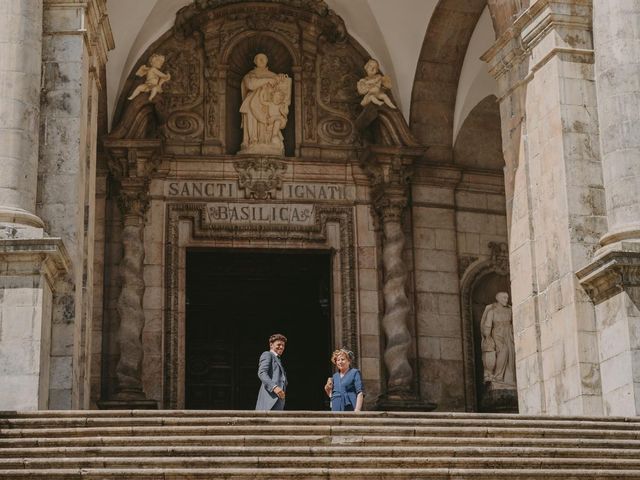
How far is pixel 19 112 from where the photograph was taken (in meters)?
17.7

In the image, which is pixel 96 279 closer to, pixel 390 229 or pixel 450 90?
pixel 390 229

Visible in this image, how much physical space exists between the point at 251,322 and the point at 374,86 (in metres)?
4.37

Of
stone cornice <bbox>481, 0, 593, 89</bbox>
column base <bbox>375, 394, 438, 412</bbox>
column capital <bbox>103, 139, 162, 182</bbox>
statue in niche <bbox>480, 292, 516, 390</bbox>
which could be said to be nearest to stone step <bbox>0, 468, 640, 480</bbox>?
stone cornice <bbox>481, 0, 593, 89</bbox>

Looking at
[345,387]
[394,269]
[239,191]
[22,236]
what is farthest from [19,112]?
[394,269]

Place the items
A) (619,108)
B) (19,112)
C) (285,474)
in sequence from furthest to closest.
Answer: (619,108) → (19,112) → (285,474)

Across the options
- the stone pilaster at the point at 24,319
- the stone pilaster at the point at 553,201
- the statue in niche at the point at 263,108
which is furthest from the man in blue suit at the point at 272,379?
the statue in niche at the point at 263,108

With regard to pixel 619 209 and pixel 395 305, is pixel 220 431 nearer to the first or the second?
pixel 619 209

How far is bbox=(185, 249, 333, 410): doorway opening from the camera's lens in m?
24.0

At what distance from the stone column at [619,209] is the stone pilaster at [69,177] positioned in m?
6.15

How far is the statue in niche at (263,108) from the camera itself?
24375mm

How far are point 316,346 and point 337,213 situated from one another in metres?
2.23

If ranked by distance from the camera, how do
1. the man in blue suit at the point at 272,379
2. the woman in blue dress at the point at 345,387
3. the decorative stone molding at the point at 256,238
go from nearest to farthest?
the man in blue suit at the point at 272,379 → the woman in blue dress at the point at 345,387 → the decorative stone molding at the point at 256,238

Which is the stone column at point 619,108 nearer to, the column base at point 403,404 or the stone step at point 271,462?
the stone step at point 271,462

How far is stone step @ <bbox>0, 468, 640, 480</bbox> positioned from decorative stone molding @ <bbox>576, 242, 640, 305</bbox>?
4.47 meters
